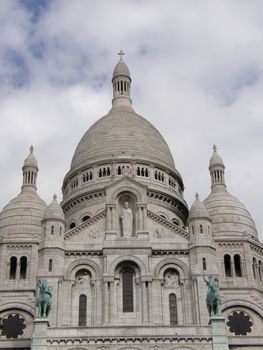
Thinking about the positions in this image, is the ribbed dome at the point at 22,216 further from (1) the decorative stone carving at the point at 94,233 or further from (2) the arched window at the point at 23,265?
(1) the decorative stone carving at the point at 94,233

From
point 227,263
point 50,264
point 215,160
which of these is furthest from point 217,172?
point 50,264

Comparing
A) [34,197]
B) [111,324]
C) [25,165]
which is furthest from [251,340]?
[25,165]

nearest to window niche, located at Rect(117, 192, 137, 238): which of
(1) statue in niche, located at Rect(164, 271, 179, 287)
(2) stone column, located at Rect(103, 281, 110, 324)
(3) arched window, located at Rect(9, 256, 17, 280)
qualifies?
(1) statue in niche, located at Rect(164, 271, 179, 287)

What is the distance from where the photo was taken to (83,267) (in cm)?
4628

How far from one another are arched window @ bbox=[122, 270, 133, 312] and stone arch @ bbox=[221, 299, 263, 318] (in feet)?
26.5

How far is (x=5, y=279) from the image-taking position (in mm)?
51938

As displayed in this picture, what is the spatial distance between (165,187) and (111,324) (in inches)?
736

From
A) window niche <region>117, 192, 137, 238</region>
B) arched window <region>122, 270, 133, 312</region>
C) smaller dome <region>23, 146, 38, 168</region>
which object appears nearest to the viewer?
arched window <region>122, 270, 133, 312</region>

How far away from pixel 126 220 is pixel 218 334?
11.6 metres

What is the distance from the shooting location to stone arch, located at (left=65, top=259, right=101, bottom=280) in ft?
151

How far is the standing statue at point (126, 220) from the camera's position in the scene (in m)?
47.8

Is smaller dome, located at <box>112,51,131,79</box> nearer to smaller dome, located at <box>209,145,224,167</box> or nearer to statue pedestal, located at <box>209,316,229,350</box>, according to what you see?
smaller dome, located at <box>209,145,224,167</box>

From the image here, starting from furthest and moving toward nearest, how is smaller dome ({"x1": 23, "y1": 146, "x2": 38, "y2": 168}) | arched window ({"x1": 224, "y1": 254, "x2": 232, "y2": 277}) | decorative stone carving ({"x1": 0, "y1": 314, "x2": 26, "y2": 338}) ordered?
smaller dome ({"x1": 23, "y1": 146, "x2": 38, "y2": 168})
arched window ({"x1": 224, "y1": 254, "x2": 232, "y2": 277})
decorative stone carving ({"x1": 0, "y1": 314, "x2": 26, "y2": 338})

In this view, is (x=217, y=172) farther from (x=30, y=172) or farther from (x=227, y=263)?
(x=30, y=172)
